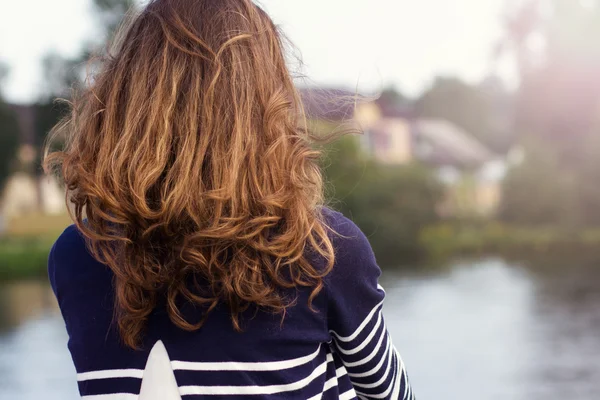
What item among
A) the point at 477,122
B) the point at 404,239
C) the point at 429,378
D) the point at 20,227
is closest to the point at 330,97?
the point at 429,378

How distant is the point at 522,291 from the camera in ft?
45.3

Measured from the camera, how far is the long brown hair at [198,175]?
819 mm

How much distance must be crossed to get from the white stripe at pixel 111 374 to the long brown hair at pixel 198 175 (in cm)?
4

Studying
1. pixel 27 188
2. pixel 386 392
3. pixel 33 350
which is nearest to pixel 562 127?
pixel 27 188

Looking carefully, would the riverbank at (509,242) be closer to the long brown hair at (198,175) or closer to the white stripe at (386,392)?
the white stripe at (386,392)

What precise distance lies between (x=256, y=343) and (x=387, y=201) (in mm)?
18131

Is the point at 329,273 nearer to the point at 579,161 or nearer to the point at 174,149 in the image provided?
the point at 174,149

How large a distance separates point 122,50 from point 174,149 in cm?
17

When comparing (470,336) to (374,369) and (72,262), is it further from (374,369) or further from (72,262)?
(72,262)

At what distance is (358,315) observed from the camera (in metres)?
0.86

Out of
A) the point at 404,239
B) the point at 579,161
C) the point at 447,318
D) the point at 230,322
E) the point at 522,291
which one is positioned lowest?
the point at 230,322

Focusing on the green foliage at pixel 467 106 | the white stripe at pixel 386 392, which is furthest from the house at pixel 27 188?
the green foliage at pixel 467 106

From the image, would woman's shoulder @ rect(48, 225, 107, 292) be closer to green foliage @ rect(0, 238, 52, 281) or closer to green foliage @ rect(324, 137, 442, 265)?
green foliage @ rect(0, 238, 52, 281)

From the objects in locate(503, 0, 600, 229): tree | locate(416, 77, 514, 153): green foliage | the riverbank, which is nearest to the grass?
the riverbank
